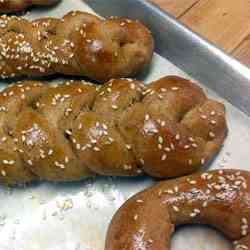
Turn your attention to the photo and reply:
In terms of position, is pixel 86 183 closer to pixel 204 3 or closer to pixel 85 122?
pixel 85 122

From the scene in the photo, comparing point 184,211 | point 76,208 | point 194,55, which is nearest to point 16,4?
point 194,55

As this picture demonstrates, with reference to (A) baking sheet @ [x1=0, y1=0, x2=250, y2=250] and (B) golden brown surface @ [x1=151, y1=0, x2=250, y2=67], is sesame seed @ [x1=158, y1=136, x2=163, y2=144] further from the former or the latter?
(B) golden brown surface @ [x1=151, y1=0, x2=250, y2=67]

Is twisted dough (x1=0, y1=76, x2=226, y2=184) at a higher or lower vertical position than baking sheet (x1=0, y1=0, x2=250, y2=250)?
higher

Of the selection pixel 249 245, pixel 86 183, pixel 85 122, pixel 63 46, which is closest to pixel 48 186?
pixel 86 183

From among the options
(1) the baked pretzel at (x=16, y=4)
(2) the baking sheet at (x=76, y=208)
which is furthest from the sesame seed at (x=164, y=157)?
(1) the baked pretzel at (x=16, y=4)

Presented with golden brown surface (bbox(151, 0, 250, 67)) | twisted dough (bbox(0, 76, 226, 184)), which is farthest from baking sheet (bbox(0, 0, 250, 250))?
golden brown surface (bbox(151, 0, 250, 67))
